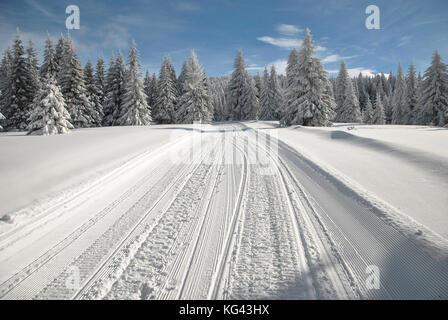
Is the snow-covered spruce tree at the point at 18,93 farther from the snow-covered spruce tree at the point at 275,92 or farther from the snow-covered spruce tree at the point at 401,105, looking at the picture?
the snow-covered spruce tree at the point at 401,105

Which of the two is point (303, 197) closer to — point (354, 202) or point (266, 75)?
point (354, 202)

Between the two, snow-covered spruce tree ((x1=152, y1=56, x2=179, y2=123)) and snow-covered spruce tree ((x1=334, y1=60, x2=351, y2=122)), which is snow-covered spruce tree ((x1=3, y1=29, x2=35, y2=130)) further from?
snow-covered spruce tree ((x1=334, y1=60, x2=351, y2=122))

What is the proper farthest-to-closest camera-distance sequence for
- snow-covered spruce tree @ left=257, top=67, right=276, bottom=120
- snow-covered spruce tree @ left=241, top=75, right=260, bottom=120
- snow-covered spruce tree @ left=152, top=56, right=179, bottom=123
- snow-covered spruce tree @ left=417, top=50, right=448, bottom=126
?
snow-covered spruce tree @ left=257, top=67, right=276, bottom=120 → snow-covered spruce tree @ left=241, top=75, right=260, bottom=120 → snow-covered spruce tree @ left=152, top=56, right=179, bottom=123 → snow-covered spruce tree @ left=417, top=50, right=448, bottom=126

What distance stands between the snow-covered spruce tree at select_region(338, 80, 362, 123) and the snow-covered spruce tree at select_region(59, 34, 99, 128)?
41741 mm

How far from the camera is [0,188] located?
14.7ft

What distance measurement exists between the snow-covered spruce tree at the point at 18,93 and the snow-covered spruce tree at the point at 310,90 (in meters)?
28.9

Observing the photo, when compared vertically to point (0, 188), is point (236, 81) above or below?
above

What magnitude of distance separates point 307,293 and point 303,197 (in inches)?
101

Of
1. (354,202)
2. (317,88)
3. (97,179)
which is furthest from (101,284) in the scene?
(317,88)

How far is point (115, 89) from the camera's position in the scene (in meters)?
32.0

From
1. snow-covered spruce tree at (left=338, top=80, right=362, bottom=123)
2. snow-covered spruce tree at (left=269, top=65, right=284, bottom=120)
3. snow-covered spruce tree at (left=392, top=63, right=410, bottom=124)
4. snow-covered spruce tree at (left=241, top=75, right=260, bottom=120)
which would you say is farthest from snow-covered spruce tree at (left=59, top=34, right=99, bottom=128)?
snow-covered spruce tree at (left=392, top=63, right=410, bottom=124)

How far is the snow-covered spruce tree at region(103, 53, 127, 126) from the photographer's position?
31.8m

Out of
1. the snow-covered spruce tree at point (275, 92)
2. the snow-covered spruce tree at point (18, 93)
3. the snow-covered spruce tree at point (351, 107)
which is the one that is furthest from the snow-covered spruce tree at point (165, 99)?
the snow-covered spruce tree at point (351, 107)

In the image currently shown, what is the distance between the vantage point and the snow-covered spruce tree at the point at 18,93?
24422 millimetres
